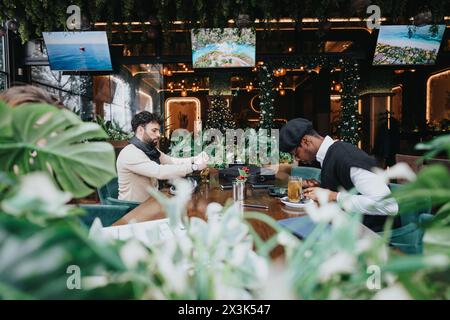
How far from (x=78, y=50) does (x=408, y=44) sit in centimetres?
594

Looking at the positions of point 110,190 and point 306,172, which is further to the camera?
point 306,172

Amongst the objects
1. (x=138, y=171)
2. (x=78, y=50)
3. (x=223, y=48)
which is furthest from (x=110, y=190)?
(x=78, y=50)

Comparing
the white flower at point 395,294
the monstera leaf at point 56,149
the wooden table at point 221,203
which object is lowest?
the wooden table at point 221,203

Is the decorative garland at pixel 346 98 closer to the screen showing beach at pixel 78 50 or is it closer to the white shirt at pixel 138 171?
the screen showing beach at pixel 78 50

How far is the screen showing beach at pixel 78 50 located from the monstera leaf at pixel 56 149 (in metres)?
6.08

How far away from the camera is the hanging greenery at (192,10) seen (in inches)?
204

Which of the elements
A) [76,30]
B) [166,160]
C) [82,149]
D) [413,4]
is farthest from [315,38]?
[82,149]

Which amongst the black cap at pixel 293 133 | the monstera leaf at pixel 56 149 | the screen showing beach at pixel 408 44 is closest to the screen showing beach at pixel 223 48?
the screen showing beach at pixel 408 44

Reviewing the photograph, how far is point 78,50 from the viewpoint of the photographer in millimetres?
6164

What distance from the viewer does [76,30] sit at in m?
5.86

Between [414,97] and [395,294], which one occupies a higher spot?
[414,97]

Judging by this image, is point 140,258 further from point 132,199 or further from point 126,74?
point 126,74

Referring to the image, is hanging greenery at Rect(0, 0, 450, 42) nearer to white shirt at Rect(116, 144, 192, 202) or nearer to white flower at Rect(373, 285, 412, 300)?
white shirt at Rect(116, 144, 192, 202)

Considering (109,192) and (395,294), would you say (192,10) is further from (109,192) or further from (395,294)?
(395,294)
